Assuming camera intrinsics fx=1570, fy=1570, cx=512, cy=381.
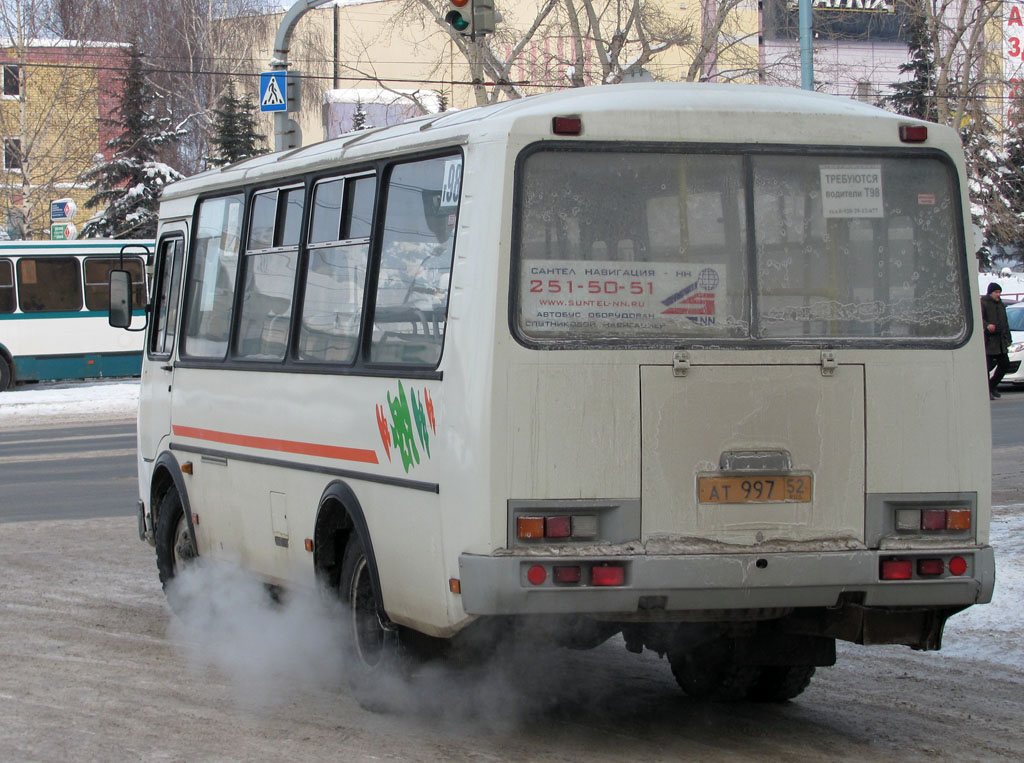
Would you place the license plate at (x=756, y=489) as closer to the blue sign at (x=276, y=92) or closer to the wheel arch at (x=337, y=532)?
the wheel arch at (x=337, y=532)

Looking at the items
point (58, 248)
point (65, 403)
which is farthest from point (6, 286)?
point (65, 403)

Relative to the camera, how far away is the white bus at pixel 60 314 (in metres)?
31.8

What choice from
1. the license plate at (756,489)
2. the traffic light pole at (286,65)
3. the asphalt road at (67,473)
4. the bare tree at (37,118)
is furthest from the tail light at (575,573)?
the bare tree at (37,118)

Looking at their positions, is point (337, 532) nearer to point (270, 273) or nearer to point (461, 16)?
point (270, 273)

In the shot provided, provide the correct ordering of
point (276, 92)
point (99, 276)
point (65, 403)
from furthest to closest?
1. point (99, 276)
2. point (65, 403)
3. point (276, 92)

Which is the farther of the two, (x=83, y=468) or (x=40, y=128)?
(x=40, y=128)

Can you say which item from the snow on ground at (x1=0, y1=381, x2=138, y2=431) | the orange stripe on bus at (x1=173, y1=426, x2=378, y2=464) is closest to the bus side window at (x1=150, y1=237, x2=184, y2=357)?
the orange stripe on bus at (x1=173, y1=426, x2=378, y2=464)

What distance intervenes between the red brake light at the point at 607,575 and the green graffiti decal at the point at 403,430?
2.98 feet

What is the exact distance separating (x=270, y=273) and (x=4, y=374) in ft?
82.5

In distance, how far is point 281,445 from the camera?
775 centimetres

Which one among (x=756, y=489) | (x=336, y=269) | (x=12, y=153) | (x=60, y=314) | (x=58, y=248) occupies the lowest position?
(x=756, y=489)

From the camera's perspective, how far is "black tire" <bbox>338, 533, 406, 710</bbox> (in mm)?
6832

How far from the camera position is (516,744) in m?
6.24

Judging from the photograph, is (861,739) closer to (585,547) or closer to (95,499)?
(585,547)
